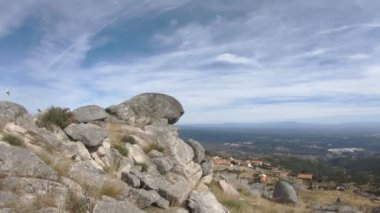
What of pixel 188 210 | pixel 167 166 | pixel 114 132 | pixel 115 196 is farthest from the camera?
pixel 114 132

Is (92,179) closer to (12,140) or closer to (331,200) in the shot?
(12,140)

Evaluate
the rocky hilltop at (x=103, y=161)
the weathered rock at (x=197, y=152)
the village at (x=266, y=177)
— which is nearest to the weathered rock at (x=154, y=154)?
the rocky hilltop at (x=103, y=161)

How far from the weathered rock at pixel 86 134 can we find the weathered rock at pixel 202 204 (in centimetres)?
576

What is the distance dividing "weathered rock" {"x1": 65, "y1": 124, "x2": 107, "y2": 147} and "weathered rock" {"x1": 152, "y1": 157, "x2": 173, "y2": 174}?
302 cm

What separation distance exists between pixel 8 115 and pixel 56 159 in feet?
15.6

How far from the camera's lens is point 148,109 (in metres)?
30.4

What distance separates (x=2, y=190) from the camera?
38.5ft

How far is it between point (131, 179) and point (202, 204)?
9.68 ft

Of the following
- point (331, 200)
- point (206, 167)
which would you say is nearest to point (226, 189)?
point (206, 167)

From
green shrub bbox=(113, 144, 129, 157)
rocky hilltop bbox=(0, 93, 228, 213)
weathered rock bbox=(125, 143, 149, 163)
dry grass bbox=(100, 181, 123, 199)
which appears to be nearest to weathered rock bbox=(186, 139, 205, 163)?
rocky hilltop bbox=(0, 93, 228, 213)

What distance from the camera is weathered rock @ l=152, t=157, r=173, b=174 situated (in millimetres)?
22422

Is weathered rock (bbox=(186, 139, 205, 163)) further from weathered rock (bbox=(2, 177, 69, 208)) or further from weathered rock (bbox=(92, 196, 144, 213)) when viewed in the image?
weathered rock (bbox=(2, 177, 69, 208))

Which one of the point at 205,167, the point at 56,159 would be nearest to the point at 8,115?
Answer: the point at 56,159

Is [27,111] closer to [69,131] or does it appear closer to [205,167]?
[69,131]
